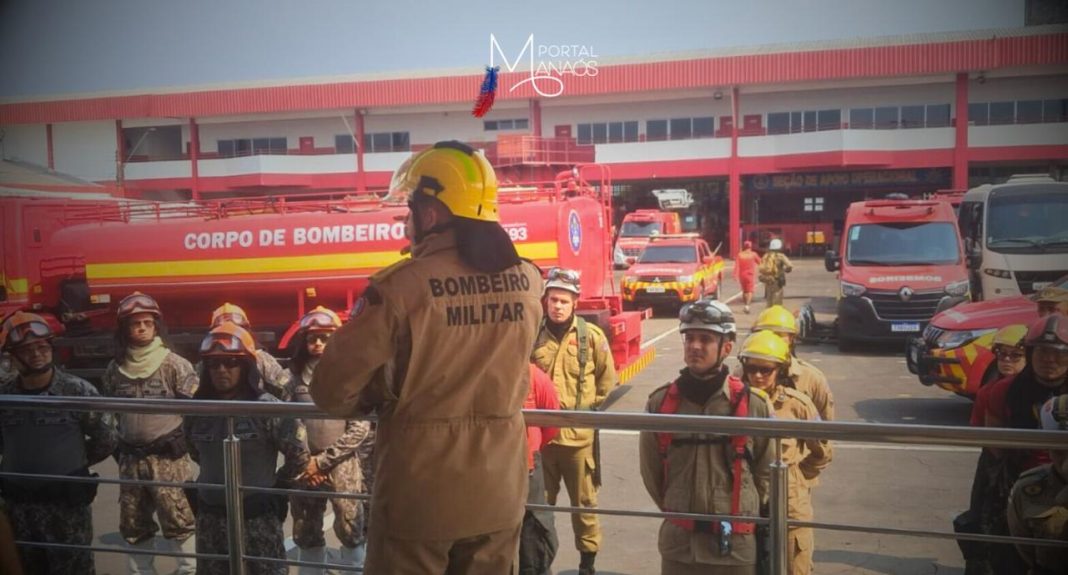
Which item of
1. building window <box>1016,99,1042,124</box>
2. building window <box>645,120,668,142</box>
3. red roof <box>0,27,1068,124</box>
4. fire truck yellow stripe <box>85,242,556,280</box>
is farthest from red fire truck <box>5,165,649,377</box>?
building window <box>1016,99,1042,124</box>

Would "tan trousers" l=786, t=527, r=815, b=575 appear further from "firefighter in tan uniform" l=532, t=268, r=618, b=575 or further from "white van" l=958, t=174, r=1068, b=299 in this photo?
"white van" l=958, t=174, r=1068, b=299

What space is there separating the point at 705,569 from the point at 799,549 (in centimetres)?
56

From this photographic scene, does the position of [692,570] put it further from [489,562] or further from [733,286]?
[733,286]

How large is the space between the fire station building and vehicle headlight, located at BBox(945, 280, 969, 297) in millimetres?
6530

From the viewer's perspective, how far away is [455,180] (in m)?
2.28

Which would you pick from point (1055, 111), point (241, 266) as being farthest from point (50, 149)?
point (1055, 111)

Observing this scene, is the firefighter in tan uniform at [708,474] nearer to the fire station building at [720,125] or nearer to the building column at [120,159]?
the fire station building at [720,125]

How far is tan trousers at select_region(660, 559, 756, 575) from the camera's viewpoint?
3.14m

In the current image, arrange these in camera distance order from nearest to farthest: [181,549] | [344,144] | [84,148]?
[181,549] → [84,148] → [344,144]

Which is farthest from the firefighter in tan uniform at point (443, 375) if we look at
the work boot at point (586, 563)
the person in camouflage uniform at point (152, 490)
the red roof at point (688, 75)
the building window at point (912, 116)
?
the building window at point (912, 116)

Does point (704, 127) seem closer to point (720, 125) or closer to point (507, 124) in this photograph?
point (720, 125)

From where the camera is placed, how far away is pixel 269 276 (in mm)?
10930

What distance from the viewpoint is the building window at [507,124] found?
24.8 metres

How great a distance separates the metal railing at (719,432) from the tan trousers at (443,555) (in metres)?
0.50
